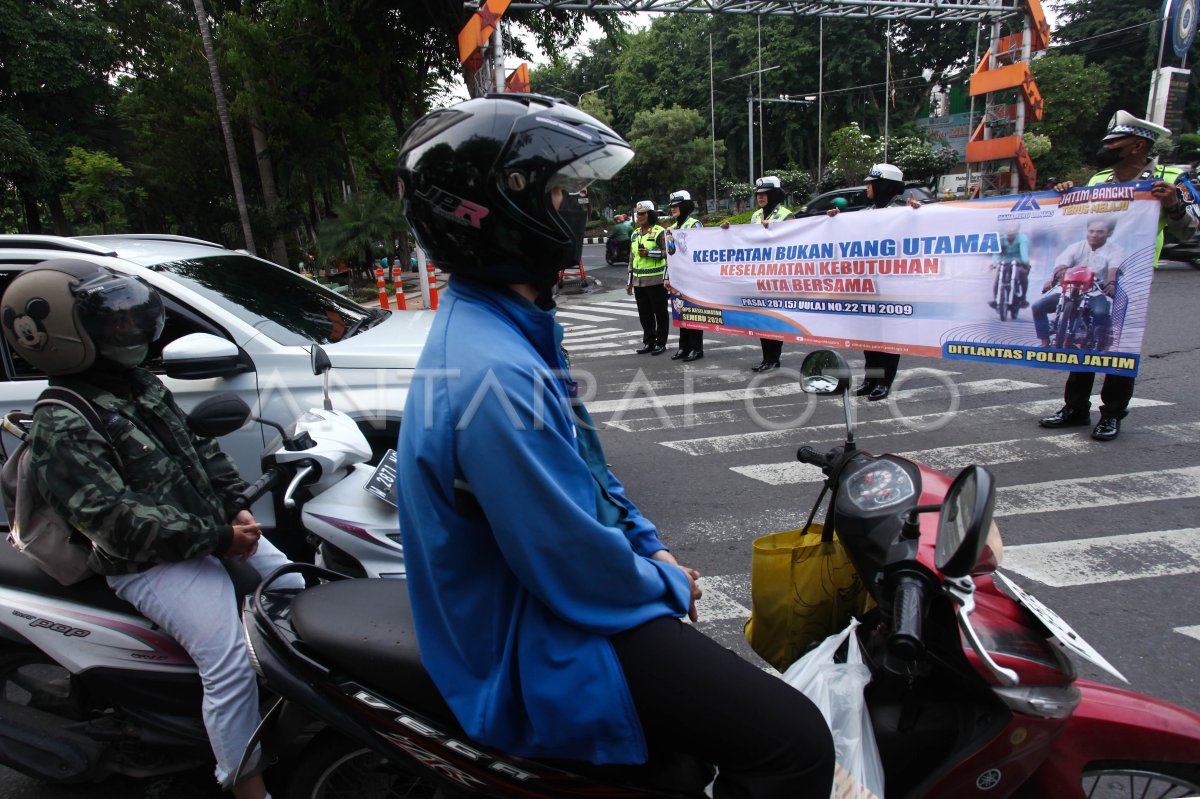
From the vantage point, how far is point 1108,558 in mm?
3846

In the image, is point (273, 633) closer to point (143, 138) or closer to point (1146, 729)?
point (1146, 729)

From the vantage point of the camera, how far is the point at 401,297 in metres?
14.3

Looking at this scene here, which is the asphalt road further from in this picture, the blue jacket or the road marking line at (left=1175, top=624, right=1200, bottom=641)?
the blue jacket

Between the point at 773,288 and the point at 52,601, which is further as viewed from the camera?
the point at 773,288

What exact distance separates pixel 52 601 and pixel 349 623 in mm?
1275

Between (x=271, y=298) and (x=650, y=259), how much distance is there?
19.9 ft

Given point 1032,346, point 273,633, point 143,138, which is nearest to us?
point 273,633

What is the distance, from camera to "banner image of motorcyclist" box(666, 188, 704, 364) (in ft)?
31.2

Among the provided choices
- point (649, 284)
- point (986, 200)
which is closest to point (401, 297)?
point (649, 284)

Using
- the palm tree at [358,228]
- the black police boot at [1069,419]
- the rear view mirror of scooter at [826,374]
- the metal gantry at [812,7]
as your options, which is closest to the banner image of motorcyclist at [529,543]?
Answer: the rear view mirror of scooter at [826,374]

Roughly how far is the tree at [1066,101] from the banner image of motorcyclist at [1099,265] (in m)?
45.2

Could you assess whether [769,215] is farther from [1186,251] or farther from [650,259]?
[1186,251]

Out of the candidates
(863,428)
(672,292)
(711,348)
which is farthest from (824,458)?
(711,348)

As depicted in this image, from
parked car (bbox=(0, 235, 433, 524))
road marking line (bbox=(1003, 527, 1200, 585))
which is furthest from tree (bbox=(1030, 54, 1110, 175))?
parked car (bbox=(0, 235, 433, 524))
